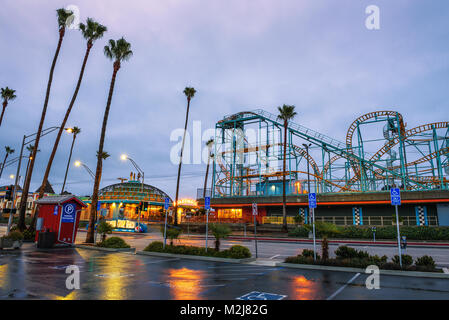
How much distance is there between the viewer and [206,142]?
70125mm

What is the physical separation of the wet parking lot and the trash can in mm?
7240

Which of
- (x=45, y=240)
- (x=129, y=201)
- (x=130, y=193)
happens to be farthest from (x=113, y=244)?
(x=130, y=193)

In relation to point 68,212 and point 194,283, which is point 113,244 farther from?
point 194,283

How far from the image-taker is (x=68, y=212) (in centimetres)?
2312

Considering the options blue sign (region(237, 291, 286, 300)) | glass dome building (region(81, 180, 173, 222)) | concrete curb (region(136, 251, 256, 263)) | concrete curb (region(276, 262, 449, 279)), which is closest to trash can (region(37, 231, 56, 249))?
concrete curb (region(136, 251, 256, 263))

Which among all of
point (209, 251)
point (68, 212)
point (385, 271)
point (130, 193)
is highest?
point (130, 193)

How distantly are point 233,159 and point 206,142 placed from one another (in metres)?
17.0

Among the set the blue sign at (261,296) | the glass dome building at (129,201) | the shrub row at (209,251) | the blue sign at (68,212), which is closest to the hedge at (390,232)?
the shrub row at (209,251)

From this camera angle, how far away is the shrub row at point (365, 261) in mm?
12555

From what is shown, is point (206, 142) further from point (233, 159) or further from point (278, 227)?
point (278, 227)

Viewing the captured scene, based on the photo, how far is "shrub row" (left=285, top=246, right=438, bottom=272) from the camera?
1255cm

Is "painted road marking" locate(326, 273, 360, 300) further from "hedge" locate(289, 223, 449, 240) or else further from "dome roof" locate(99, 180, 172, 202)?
"dome roof" locate(99, 180, 172, 202)

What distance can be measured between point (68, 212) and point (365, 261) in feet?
69.3
